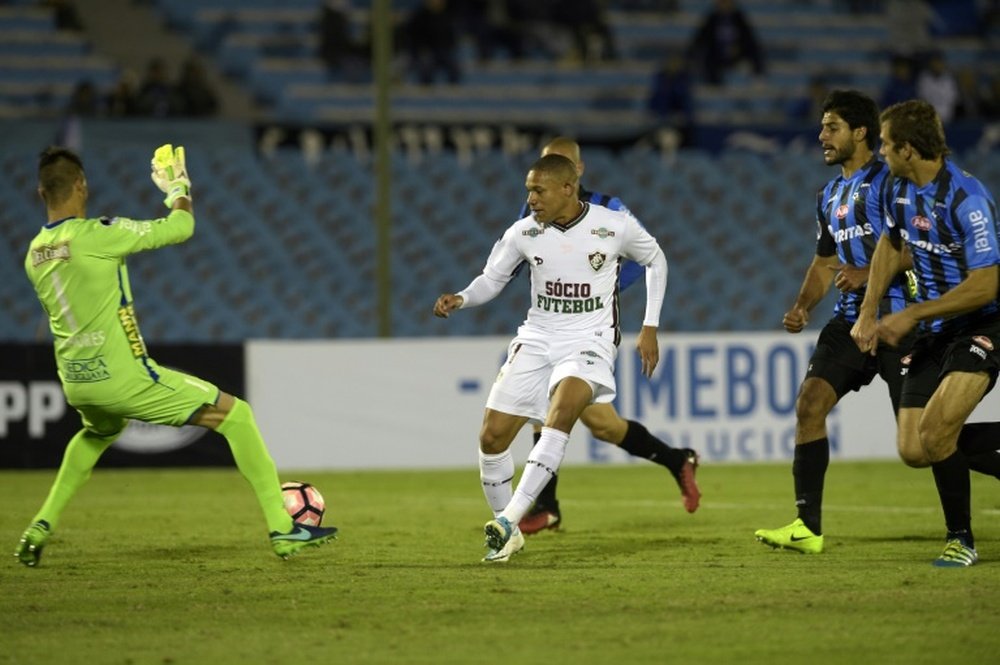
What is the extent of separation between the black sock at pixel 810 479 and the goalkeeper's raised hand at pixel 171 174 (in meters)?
3.60

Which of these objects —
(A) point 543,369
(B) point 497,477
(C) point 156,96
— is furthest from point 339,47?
(B) point 497,477

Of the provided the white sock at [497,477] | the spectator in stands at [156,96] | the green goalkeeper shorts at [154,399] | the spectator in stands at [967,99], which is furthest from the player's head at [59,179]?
the spectator in stands at [967,99]

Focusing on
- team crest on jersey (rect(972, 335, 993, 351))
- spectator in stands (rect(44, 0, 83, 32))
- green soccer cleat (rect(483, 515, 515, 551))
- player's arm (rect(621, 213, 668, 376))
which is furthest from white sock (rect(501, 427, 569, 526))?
spectator in stands (rect(44, 0, 83, 32))

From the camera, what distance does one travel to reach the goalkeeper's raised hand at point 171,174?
816 centimetres

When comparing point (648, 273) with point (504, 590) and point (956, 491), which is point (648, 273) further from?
point (504, 590)

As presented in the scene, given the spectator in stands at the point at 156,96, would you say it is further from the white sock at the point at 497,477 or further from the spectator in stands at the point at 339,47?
the white sock at the point at 497,477

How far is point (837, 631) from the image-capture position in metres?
6.10

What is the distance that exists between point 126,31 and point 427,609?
58.5ft

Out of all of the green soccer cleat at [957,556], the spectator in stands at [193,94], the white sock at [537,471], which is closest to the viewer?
the green soccer cleat at [957,556]

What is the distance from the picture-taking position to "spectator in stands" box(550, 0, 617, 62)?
2333cm

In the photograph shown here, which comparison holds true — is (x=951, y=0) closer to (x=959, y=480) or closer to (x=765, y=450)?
(x=765, y=450)

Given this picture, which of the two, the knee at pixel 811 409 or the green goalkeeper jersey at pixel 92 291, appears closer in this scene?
the green goalkeeper jersey at pixel 92 291

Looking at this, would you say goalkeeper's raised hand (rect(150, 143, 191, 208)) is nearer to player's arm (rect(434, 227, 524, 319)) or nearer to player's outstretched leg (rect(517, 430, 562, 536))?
player's arm (rect(434, 227, 524, 319))

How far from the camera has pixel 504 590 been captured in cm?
725
